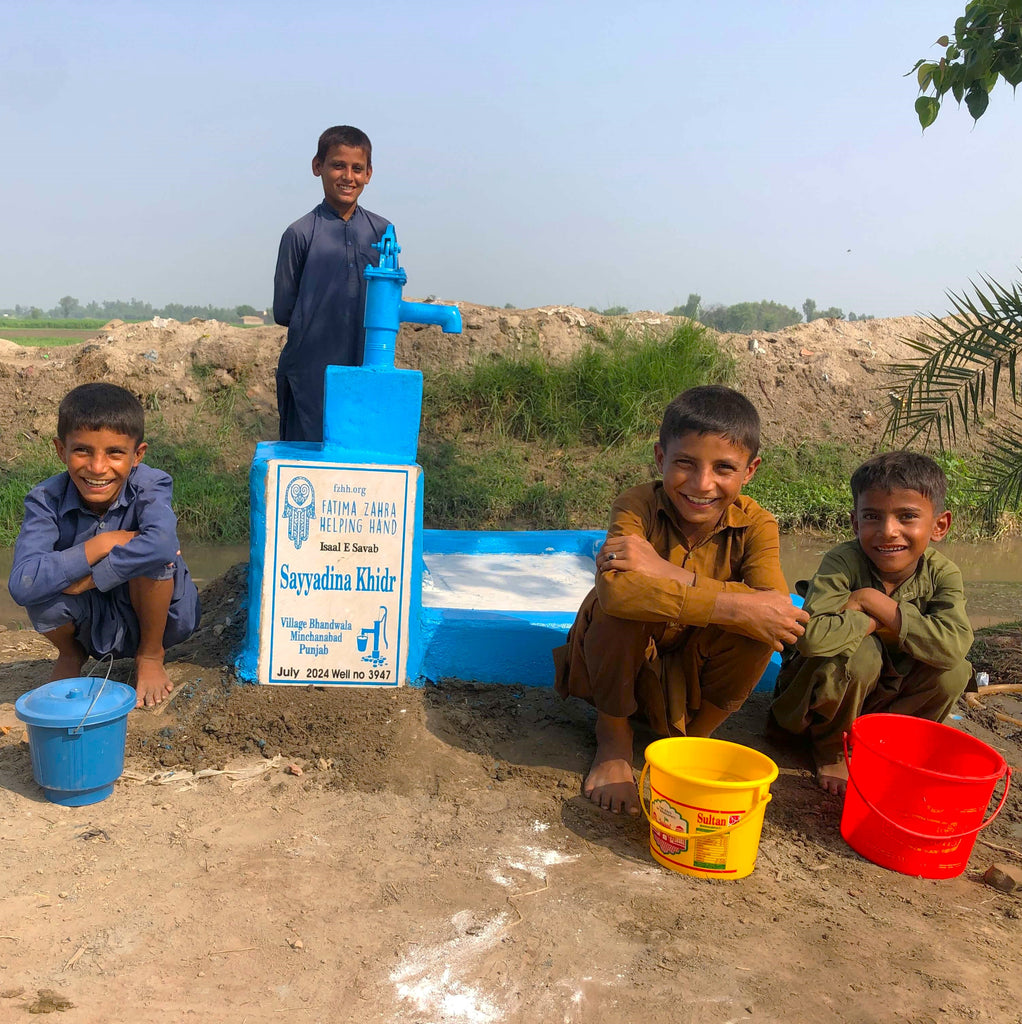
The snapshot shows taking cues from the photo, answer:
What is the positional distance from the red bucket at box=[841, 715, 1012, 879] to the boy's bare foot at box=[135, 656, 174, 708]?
6.96 ft

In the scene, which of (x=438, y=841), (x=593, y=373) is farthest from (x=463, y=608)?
(x=593, y=373)

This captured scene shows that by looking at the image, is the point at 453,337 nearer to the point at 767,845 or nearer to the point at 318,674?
the point at 318,674

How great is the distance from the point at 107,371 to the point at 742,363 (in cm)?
595

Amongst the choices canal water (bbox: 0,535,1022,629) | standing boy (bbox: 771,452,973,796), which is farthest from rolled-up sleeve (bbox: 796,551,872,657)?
canal water (bbox: 0,535,1022,629)

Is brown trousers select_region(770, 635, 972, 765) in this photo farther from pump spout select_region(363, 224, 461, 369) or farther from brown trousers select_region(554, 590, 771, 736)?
pump spout select_region(363, 224, 461, 369)

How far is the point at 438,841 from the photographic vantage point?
2.36 m

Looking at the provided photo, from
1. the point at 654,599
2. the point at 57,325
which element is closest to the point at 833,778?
the point at 654,599

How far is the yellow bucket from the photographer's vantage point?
2.18 m

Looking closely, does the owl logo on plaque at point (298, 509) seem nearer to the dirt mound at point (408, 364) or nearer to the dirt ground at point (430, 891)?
the dirt ground at point (430, 891)

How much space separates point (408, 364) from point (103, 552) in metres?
6.09

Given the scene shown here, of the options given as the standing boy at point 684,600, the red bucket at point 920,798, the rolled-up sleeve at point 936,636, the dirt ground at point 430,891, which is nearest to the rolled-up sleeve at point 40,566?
the dirt ground at point 430,891

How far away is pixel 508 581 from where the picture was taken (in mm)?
3998

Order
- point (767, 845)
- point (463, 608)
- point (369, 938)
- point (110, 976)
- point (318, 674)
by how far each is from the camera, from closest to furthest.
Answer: point (110, 976), point (369, 938), point (767, 845), point (318, 674), point (463, 608)

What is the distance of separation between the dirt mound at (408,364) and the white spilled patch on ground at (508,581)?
4.19 m
